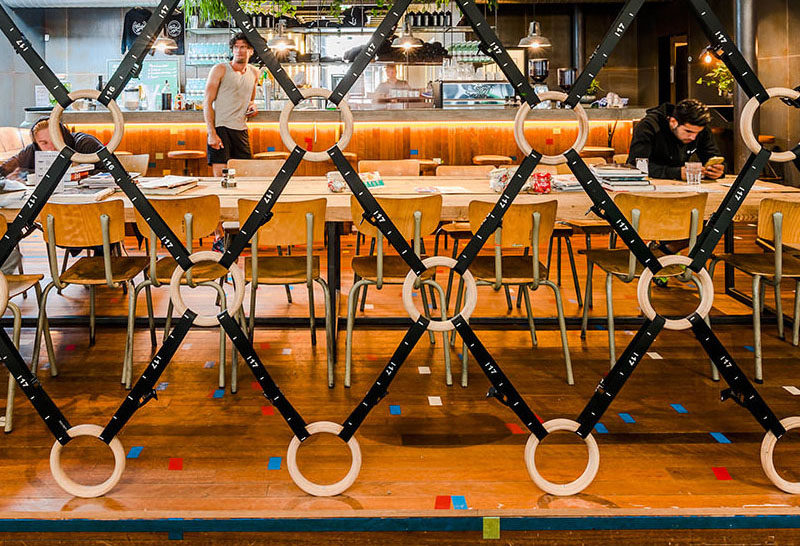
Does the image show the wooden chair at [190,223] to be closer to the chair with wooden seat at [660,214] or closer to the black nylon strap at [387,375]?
the black nylon strap at [387,375]

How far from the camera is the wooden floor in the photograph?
202 cm

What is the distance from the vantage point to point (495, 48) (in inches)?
57.9

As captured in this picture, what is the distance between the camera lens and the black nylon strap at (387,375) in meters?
1.58

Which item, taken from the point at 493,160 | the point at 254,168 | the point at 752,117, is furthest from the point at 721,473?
the point at 493,160

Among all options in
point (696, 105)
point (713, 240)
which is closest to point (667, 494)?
point (713, 240)

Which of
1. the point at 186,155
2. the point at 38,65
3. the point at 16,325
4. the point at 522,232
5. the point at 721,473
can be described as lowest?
the point at 721,473

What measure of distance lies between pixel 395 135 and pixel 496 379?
6358 mm

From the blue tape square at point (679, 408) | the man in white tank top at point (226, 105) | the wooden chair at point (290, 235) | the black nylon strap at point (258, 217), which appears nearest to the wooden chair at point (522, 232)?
the blue tape square at point (679, 408)

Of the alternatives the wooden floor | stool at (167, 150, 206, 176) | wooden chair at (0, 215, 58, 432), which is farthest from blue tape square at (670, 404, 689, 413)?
stool at (167, 150, 206, 176)

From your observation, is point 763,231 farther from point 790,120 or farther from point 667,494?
point 790,120

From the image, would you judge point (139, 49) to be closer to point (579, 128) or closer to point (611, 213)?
point (579, 128)

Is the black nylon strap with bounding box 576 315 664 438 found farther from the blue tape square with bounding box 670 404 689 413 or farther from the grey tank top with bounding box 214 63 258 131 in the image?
the grey tank top with bounding box 214 63 258 131

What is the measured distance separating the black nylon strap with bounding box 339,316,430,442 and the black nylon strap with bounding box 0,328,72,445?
2.08 ft

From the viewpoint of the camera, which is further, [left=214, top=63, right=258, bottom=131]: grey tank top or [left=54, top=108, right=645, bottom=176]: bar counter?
[left=54, top=108, right=645, bottom=176]: bar counter
